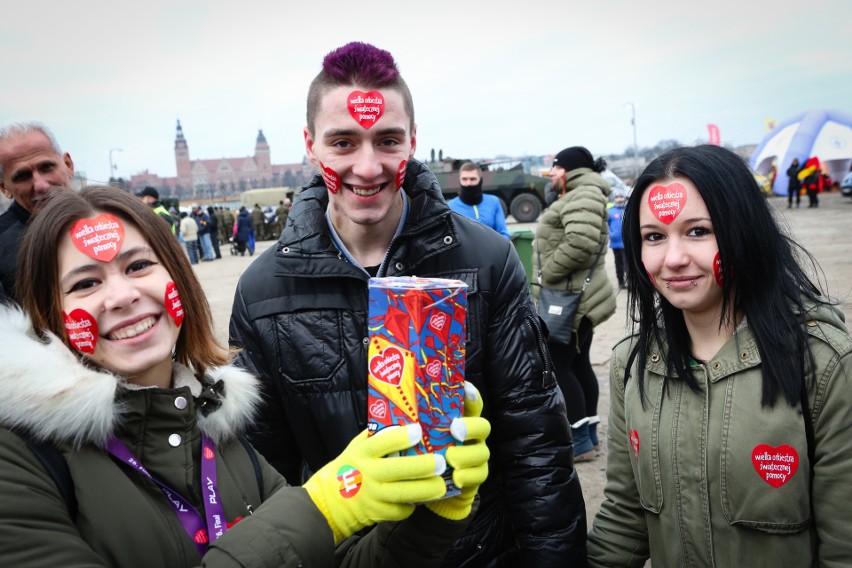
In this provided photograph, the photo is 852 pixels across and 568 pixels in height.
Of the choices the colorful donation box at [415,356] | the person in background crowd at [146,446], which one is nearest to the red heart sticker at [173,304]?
the person in background crowd at [146,446]

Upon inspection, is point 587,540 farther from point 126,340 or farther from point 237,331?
point 126,340

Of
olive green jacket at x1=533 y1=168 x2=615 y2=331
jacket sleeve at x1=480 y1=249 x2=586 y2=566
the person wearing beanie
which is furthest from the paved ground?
olive green jacket at x1=533 y1=168 x2=615 y2=331

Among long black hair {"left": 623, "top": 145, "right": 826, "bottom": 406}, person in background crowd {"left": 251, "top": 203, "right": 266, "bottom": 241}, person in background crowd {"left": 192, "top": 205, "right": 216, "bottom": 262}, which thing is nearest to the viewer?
long black hair {"left": 623, "top": 145, "right": 826, "bottom": 406}

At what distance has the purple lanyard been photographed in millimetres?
1234

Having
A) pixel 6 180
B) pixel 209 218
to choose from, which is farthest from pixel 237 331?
pixel 209 218

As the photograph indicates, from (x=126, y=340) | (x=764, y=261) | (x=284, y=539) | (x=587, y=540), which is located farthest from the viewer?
(x=587, y=540)

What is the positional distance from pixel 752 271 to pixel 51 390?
1.63 meters

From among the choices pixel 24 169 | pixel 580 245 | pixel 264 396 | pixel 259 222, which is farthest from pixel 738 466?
pixel 259 222

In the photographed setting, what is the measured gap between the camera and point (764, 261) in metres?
1.63

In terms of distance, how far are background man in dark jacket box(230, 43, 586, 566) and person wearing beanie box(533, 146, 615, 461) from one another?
2.16 m

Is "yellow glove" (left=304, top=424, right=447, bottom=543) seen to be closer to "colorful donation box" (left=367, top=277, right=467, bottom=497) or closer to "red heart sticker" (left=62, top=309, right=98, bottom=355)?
"colorful donation box" (left=367, top=277, right=467, bottom=497)

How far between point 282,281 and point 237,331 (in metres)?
0.22

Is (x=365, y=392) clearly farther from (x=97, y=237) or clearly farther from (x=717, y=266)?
(x=717, y=266)

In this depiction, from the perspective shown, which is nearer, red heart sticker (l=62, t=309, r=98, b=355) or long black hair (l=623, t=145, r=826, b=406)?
red heart sticker (l=62, t=309, r=98, b=355)
